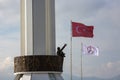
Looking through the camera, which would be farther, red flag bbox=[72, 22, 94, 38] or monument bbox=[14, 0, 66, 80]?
red flag bbox=[72, 22, 94, 38]

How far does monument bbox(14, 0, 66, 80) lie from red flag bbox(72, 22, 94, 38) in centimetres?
1403

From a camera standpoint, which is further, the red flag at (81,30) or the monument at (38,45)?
the red flag at (81,30)

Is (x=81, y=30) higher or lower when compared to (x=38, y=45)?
higher

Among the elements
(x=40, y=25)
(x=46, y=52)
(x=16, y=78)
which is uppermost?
(x=40, y=25)

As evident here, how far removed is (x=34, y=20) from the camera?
1677 centimetres

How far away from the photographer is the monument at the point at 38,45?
16.3 meters

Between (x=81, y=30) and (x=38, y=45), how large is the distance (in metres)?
15.0

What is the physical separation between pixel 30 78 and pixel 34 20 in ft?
7.71

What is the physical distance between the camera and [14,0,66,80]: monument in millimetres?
16297

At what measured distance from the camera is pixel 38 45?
16.6m

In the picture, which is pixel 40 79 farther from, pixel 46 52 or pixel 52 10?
pixel 52 10

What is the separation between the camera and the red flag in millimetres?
31109

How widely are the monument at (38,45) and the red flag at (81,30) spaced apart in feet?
46.0

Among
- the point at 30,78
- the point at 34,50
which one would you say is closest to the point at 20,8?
the point at 34,50
